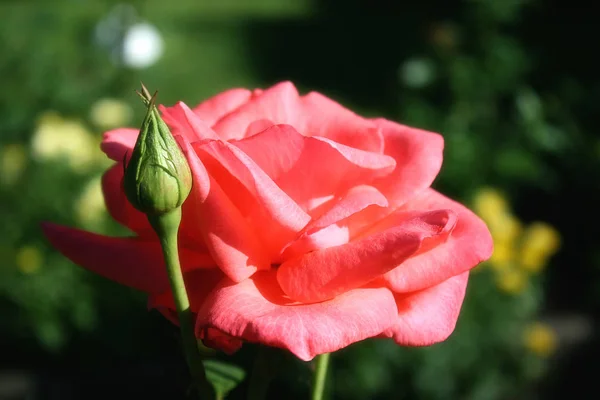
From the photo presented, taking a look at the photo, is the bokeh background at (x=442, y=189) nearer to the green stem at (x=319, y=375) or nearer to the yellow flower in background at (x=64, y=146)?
the yellow flower in background at (x=64, y=146)

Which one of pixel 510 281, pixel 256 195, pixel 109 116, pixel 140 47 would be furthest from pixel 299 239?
pixel 140 47

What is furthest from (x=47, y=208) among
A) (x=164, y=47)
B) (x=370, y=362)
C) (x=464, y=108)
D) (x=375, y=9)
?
(x=375, y=9)

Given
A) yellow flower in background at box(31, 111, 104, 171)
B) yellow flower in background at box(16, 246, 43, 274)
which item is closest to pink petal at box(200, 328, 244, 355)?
yellow flower in background at box(16, 246, 43, 274)

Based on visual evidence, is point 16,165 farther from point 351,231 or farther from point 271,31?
point 271,31

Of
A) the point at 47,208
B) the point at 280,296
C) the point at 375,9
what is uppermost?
the point at 280,296

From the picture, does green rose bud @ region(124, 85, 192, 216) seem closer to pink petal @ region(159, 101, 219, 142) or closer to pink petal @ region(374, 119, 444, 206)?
pink petal @ region(159, 101, 219, 142)

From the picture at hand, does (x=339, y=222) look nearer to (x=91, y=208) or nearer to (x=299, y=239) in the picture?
(x=299, y=239)

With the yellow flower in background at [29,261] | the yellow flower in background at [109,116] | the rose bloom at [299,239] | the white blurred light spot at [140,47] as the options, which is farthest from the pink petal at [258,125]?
the white blurred light spot at [140,47]
